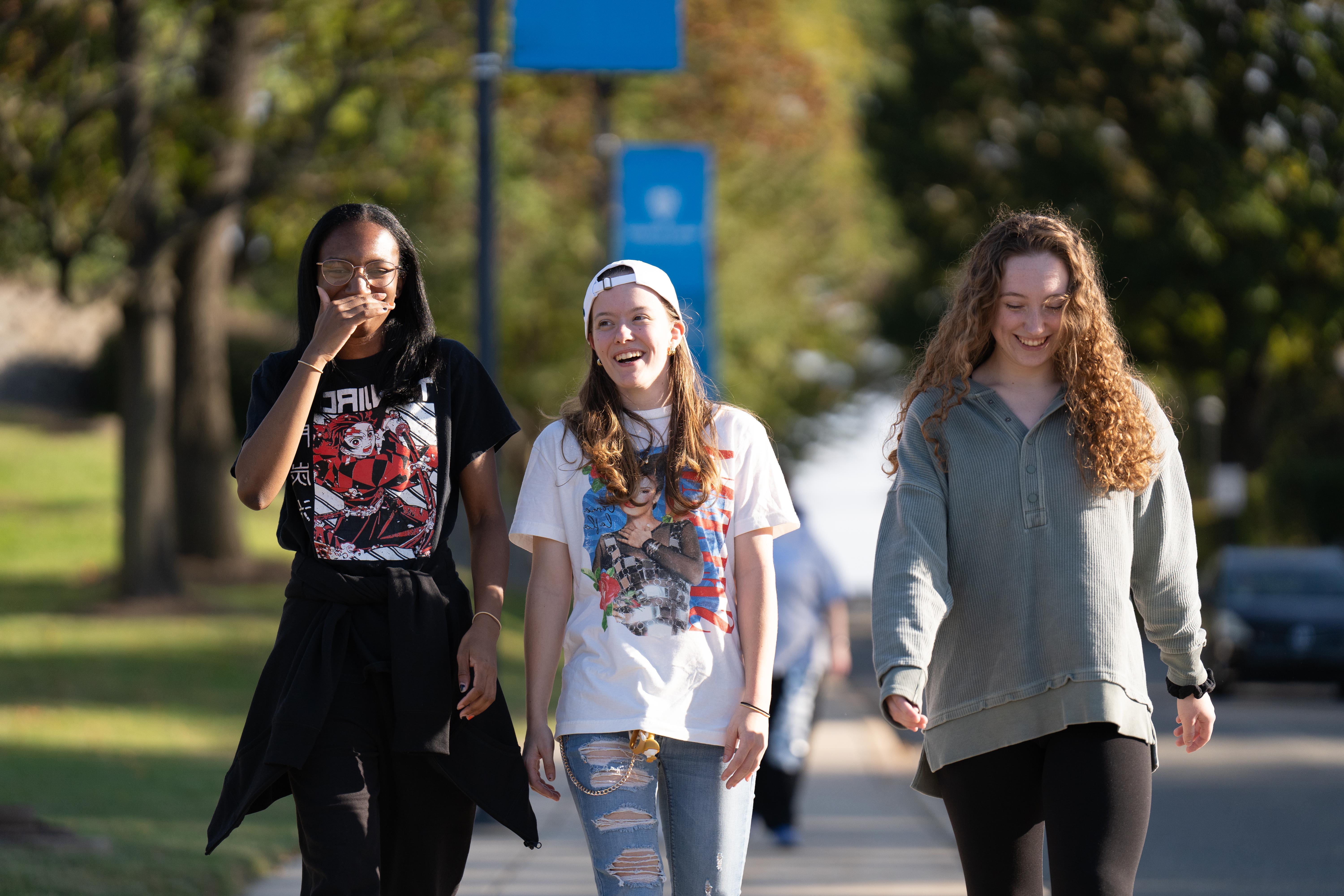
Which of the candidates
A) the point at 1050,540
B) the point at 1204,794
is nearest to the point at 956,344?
the point at 1050,540

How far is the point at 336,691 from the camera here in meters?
3.56

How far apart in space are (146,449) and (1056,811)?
553 inches

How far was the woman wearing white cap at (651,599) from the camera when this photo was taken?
141 inches

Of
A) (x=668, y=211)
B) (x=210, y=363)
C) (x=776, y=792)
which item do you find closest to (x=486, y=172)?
(x=668, y=211)

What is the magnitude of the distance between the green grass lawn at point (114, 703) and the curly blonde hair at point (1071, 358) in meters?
3.76

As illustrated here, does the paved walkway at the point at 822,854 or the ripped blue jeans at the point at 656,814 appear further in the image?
the paved walkway at the point at 822,854

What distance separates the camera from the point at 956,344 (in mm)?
3830

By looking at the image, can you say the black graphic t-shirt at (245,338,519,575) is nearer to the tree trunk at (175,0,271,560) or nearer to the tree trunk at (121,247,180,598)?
the tree trunk at (121,247,180,598)

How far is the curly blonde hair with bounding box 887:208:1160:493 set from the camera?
11.9 feet

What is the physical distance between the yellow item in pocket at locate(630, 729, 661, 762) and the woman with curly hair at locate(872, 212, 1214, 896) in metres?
0.52

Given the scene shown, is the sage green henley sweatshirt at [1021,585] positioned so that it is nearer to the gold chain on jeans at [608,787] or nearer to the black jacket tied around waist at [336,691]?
the gold chain on jeans at [608,787]

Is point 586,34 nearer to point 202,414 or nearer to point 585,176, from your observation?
point 202,414

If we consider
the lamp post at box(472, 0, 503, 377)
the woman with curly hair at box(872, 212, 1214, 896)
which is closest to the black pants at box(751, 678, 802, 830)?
the lamp post at box(472, 0, 503, 377)

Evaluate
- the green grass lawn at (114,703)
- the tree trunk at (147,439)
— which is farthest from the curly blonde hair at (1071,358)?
the tree trunk at (147,439)
